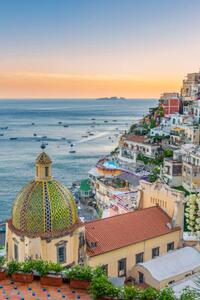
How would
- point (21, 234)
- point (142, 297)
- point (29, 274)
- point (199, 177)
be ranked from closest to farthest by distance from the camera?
point (142, 297)
point (29, 274)
point (21, 234)
point (199, 177)

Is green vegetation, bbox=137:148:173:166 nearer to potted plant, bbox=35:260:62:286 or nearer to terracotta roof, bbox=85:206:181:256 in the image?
terracotta roof, bbox=85:206:181:256

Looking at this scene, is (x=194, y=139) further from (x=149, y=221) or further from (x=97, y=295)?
(x=97, y=295)

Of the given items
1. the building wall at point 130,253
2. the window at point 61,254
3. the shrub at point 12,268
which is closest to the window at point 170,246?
the building wall at point 130,253

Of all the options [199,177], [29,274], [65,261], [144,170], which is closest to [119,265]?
[65,261]

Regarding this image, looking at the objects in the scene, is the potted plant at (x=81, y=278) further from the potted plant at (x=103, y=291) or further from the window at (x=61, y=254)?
the window at (x=61, y=254)

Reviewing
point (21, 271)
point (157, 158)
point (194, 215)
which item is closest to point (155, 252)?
point (194, 215)

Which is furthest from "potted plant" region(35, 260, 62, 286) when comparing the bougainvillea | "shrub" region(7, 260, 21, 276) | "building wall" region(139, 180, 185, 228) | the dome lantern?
the bougainvillea

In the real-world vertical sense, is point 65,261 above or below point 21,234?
below
